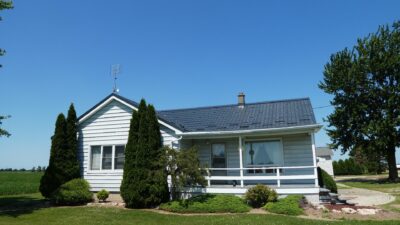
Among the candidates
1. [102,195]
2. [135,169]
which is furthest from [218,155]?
Answer: [102,195]

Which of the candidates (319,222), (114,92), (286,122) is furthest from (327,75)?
(319,222)

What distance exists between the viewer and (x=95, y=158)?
1773 cm

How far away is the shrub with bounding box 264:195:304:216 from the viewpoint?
12.4 m

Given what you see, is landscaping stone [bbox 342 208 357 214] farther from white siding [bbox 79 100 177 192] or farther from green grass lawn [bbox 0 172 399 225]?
white siding [bbox 79 100 177 192]

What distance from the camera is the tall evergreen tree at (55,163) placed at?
53.9 feet

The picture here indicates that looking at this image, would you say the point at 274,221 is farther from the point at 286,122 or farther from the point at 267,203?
the point at 286,122

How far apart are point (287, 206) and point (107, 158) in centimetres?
947

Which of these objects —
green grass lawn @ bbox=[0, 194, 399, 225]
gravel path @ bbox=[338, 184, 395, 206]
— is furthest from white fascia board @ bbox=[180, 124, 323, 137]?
green grass lawn @ bbox=[0, 194, 399, 225]

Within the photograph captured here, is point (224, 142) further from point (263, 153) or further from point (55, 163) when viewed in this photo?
point (55, 163)

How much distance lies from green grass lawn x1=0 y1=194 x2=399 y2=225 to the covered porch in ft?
10.3

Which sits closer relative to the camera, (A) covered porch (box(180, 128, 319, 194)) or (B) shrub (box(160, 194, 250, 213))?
(B) shrub (box(160, 194, 250, 213))

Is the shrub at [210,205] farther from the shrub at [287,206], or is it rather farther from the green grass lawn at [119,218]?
the shrub at [287,206]

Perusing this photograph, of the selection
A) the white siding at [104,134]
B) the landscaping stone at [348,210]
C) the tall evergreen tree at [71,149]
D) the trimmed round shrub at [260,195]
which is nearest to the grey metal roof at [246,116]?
the white siding at [104,134]

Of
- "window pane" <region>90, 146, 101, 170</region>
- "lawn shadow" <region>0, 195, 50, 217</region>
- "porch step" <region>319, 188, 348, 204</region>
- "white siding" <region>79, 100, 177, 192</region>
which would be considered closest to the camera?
"lawn shadow" <region>0, 195, 50, 217</region>
